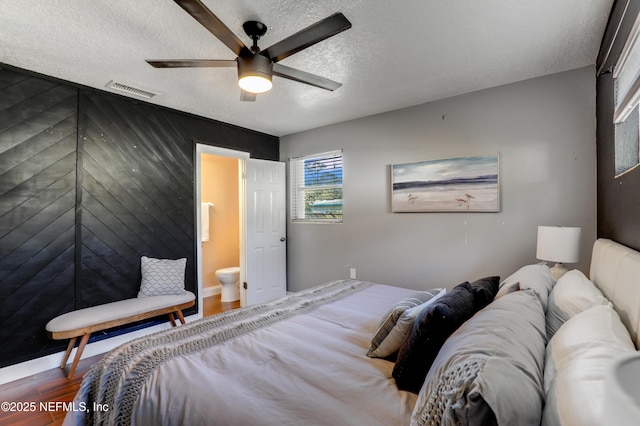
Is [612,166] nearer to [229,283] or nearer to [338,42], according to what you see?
[338,42]

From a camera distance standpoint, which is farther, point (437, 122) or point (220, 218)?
point (220, 218)

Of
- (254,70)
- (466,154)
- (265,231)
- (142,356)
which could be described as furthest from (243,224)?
(466,154)

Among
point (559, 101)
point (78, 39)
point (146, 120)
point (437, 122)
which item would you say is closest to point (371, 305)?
point (437, 122)

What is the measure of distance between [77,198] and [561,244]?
4241mm

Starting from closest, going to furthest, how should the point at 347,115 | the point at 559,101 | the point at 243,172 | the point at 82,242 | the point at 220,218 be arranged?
1. the point at 559,101
2. the point at 82,242
3. the point at 347,115
4. the point at 243,172
5. the point at 220,218

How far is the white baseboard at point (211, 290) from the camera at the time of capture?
5.02m

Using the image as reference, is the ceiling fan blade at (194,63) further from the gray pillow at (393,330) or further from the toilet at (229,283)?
the toilet at (229,283)

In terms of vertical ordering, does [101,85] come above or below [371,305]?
above

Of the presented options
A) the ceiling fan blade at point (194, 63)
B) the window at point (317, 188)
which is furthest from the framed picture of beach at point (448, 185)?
the ceiling fan blade at point (194, 63)

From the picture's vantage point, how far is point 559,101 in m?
2.69

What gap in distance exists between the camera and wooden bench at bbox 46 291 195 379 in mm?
2500

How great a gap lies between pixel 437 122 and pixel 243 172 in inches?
103

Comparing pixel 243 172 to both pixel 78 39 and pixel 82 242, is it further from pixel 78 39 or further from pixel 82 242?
pixel 78 39

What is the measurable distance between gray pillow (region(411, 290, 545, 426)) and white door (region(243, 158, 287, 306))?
3.45 meters
